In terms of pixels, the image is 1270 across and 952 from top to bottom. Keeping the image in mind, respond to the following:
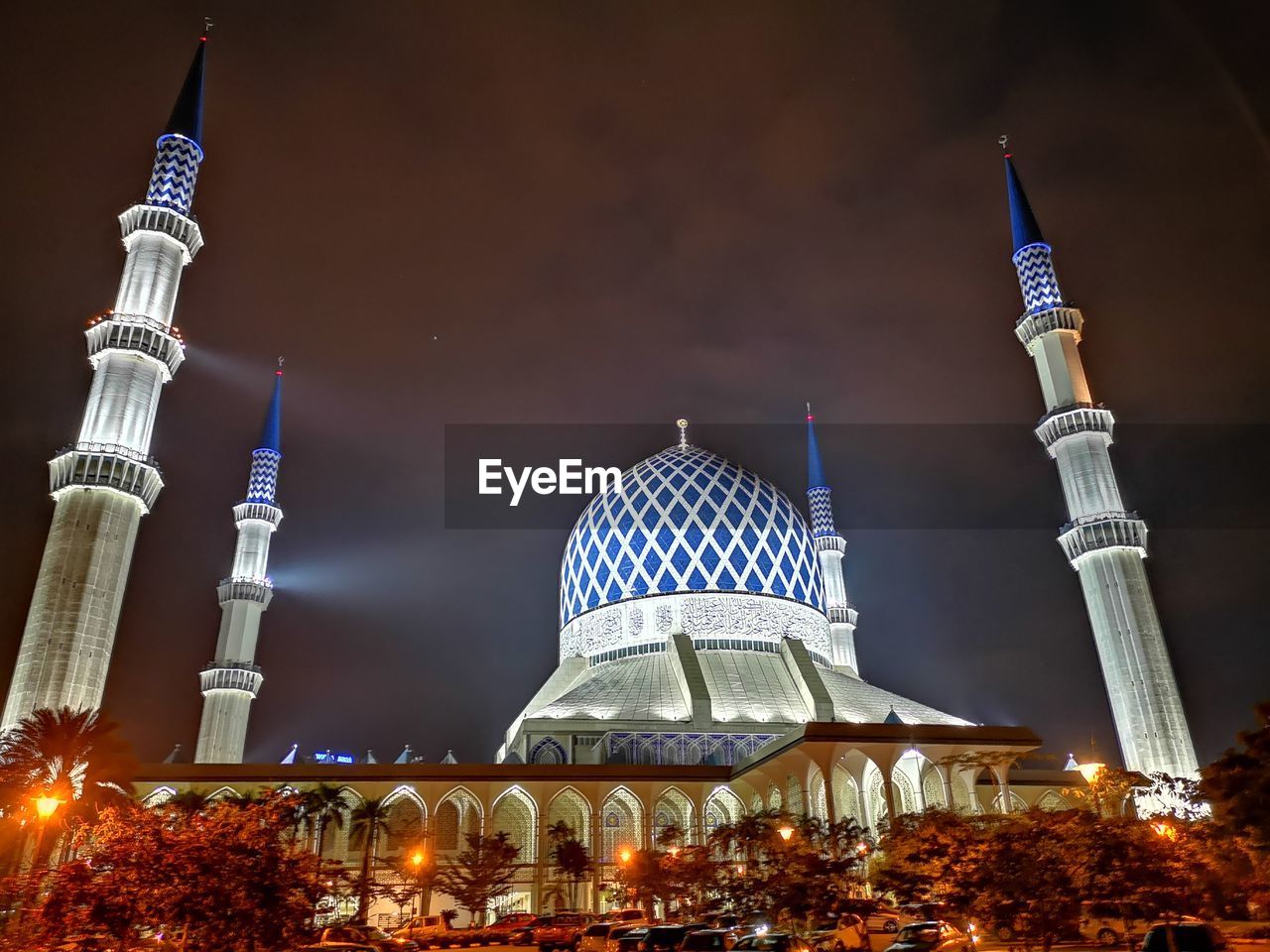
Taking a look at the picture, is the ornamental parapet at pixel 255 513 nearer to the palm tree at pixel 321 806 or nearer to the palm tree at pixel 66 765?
the palm tree at pixel 321 806

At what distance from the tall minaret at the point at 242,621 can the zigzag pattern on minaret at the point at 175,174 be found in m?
13.3

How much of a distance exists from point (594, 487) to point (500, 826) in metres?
20.8

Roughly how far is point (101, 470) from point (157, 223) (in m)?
9.59

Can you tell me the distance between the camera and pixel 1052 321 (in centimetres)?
3741

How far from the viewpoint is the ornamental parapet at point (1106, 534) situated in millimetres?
33250

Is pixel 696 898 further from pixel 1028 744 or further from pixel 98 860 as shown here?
pixel 98 860

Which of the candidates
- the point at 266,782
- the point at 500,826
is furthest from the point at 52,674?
the point at 500,826

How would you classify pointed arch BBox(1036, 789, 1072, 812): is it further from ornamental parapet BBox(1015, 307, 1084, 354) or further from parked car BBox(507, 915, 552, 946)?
parked car BBox(507, 915, 552, 946)

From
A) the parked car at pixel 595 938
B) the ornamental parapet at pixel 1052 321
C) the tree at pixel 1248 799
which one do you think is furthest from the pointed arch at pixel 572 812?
the ornamental parapet at pixel 1052 321

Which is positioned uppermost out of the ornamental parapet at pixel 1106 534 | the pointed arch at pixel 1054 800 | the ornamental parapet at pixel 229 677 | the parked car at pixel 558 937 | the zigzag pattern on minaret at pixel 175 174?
the zigzag pattern on minaret at pixel 175 174

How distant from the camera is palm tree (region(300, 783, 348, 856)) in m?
26.5

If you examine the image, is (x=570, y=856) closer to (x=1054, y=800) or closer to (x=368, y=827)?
(x=368, y=827)

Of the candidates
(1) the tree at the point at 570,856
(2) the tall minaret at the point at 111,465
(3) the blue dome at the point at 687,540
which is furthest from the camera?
(3) the blue dome at the point at 687,540

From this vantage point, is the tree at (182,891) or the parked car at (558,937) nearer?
the tree at (182,891)
